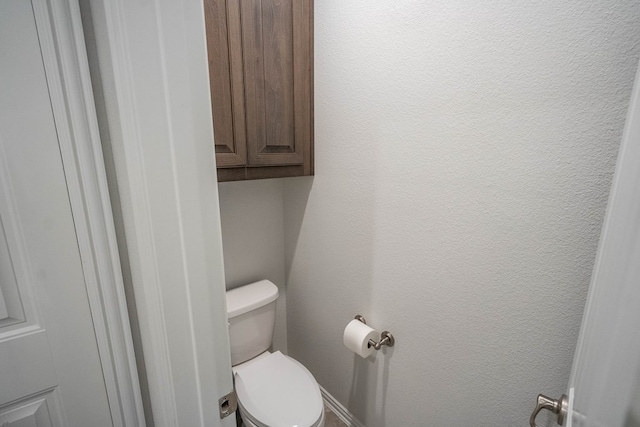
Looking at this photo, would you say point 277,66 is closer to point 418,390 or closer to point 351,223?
point 351,223

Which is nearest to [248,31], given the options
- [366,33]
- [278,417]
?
[366,33]

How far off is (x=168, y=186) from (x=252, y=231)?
108 cm

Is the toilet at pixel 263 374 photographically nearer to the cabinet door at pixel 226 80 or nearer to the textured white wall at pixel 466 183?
the textured white wall at pixel 466 183

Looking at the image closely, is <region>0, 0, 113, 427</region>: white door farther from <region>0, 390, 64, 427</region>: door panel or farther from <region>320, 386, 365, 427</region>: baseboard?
<region>320, 386, 365, 427</region>: baseboard

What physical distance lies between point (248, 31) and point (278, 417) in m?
1.51

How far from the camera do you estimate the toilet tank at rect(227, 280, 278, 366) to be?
134cm

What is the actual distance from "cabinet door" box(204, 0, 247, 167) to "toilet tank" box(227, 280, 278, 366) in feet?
2.36

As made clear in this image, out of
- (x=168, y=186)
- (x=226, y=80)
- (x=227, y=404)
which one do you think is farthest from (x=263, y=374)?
(x=226, y=80)

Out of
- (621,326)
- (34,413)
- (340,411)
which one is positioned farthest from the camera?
(340,411)

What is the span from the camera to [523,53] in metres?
0.69

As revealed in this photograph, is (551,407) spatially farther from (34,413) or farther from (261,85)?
(261,85)

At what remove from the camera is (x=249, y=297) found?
1408mm

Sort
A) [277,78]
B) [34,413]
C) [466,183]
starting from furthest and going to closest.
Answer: [277,78] < [466,183] < [34,413]

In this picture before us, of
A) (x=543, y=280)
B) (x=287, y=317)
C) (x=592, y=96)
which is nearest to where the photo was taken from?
(x=592, y=96)
